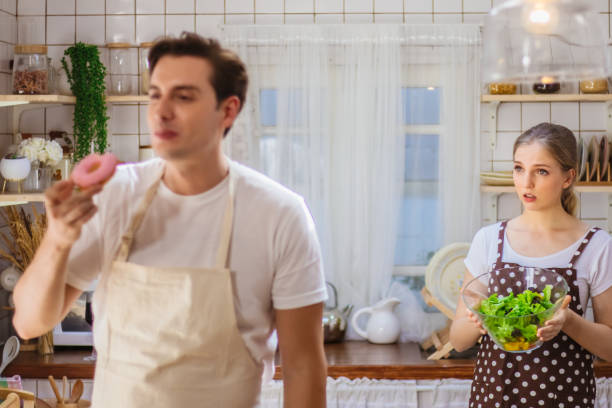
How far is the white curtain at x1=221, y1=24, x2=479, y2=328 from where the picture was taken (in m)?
3.59

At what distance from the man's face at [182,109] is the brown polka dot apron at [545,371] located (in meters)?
1.05

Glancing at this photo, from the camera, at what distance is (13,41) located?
3.62m

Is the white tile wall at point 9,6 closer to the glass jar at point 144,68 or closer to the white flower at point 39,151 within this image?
the glass jar at point 144,68

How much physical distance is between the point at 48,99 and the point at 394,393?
184 centimetres

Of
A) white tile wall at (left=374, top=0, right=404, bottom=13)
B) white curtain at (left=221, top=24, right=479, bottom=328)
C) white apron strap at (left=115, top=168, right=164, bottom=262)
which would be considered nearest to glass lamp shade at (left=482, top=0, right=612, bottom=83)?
white apron strap at (left=115, top=168, right=164, bottom=262)

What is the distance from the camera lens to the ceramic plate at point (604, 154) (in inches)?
134

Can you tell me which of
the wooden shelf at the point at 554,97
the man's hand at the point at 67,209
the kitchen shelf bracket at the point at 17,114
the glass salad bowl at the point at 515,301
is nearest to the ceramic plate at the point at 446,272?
the wooden shelf at the point at 554,97

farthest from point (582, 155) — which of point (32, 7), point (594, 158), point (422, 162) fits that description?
point (32, 7)

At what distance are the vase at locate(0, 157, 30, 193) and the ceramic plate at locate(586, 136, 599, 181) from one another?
2.39 m

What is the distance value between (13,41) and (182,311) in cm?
265

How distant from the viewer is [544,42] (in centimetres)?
136

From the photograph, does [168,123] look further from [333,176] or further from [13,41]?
[13,41]

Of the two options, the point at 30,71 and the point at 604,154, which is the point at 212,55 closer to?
the point at 30,71

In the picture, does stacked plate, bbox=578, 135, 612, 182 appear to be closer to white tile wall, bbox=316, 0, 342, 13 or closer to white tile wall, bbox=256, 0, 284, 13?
white tile wall, bbox=316, 0, 342, 13
